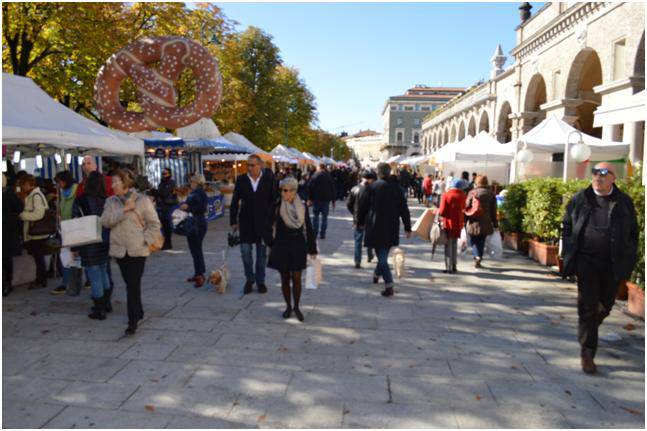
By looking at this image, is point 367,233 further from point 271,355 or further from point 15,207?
point 15,207

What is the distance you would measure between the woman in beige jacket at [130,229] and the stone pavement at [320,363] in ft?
1.57

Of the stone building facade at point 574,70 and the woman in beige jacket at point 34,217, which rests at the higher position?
the stone building facade at point 574,70

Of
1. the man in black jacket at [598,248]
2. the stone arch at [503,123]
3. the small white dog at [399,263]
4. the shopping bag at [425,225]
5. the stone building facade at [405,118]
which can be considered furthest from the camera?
the stone building facade at [405,118]

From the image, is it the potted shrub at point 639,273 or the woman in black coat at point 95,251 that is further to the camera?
the potted shrub at point 639,273

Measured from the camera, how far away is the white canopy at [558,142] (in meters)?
11.4

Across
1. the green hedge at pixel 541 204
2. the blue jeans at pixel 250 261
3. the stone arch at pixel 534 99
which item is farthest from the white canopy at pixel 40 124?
the stone arch at pixel 534 99

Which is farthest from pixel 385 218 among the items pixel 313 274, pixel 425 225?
pixel 425 225

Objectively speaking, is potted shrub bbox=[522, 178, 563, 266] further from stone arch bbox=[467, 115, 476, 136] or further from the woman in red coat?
stone arch bbox=[467, 115, 476, 136]

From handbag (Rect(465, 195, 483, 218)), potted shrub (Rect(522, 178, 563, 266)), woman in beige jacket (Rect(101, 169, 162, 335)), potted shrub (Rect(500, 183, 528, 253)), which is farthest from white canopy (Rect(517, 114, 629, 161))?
woman in beige jacket (Rect(101, 169, 162, 335))

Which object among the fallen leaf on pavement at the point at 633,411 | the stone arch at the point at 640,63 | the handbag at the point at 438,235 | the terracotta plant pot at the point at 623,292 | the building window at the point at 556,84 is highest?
the building window at the point at 556,84

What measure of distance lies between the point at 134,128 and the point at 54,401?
5.02 metres

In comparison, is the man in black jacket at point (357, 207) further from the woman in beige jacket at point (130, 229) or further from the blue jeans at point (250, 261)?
the woman in beige jacket at point (130, 229)

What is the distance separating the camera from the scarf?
5.16 metres

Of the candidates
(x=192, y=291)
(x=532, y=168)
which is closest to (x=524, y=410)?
(x=192, y=291)
